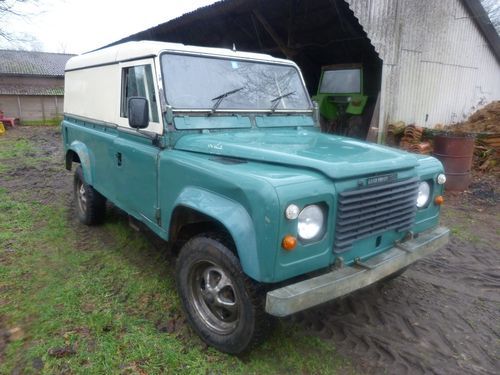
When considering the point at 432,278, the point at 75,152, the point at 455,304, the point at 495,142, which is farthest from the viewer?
the point at 495,142

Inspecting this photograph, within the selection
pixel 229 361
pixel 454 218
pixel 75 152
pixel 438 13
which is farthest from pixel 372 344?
pixel 438 13

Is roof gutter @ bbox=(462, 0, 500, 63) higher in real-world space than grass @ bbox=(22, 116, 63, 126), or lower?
higher

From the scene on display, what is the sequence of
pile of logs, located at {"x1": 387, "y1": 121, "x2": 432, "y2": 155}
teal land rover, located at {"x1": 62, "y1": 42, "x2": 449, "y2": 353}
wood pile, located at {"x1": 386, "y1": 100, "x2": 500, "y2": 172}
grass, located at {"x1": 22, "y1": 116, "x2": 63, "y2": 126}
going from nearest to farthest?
teal land rover, located at {"x1": 62, "y1": 42, "x2": 449, "y2": 353} < pile of logs, located at {"x1": 387, "y1": 121, "x2": 432, "y2": 155} < wood pile, located at {"x1": 386, "y1": 100, "x2": 500, "y2": 172} < grass, located at {"x1": 22, "y1": 116, "x2": 63, "y2": 126}

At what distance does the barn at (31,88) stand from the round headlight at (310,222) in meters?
29.0

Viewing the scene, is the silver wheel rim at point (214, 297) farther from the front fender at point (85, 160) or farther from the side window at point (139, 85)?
the front fender at point (85, 160)

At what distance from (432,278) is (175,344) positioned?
2.64 meters

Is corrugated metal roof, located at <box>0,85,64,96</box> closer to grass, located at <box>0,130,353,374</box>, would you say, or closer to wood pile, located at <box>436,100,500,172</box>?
grass, located at <box>0,130,353,374</box>

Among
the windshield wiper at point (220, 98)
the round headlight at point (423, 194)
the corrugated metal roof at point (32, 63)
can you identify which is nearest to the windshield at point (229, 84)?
the windshield wiper at point (220, 98)

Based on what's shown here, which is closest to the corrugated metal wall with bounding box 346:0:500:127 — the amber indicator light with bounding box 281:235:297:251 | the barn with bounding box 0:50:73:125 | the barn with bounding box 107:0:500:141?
the barn with bounding box 107:0:500:141

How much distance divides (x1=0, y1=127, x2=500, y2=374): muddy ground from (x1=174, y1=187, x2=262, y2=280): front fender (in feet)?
3.65

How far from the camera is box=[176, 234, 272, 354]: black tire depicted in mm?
2418

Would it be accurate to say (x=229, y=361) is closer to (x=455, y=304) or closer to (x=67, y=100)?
(x=455, y=304)

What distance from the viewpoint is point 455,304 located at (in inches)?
137

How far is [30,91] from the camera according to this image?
101 ft
